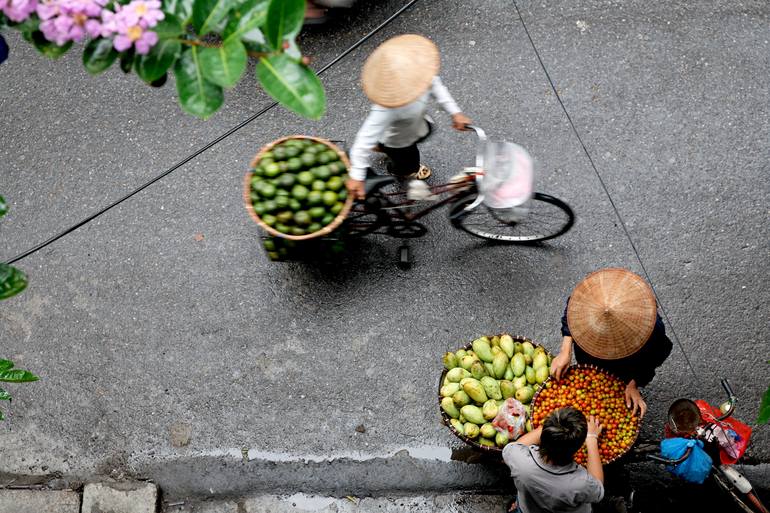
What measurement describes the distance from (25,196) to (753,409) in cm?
558

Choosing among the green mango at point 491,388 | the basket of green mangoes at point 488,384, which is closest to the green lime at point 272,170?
the basket of green mangoes at point 488,384

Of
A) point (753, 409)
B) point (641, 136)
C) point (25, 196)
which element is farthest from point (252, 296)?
point (753, 409)

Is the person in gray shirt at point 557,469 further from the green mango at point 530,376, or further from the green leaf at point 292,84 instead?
the green leaf at point 292,84

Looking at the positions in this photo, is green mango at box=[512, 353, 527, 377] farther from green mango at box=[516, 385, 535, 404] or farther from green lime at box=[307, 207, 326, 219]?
green lime at box=[307, 207, 326, 219]

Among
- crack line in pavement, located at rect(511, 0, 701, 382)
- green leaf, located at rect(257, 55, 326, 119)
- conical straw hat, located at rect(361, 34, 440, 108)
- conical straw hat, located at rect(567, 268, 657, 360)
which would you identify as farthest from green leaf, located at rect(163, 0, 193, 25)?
crack line in pavement, located at rect(511, 0, 701, 382)

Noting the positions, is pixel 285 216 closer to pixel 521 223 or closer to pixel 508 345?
pixel 508 345

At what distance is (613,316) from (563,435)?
76 centimetres

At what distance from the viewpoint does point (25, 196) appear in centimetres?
557

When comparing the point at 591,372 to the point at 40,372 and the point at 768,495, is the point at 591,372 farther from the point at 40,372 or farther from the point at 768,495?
the point at 40,372

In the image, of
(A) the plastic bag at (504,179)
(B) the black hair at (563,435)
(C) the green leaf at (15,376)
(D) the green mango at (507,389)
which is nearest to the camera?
(C) the green leaf at (15,376)

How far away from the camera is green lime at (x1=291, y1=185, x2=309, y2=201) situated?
14.3 ft

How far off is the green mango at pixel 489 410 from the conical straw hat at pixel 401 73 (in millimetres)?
1832

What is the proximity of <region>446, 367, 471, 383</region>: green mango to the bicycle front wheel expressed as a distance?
1.12 m

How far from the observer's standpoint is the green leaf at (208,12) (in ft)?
6.32
